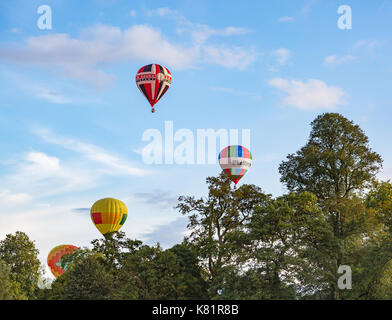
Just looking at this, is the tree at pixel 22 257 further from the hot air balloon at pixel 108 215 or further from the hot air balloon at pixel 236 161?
the hot air balloon at pixel 236 161

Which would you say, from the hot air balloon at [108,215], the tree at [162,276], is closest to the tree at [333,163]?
the tree at [162,276]

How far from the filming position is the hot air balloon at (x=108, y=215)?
8212 cm

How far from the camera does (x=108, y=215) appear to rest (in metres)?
82.1

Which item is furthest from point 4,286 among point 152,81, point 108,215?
point 108,215

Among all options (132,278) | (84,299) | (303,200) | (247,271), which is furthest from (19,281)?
(303,200)

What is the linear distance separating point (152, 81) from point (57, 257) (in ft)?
148

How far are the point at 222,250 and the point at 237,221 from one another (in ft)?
19.7

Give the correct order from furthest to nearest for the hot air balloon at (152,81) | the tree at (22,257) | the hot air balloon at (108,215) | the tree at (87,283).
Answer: the hot air balloon at (108,215)
the hot air balloon at (152,81)
the tree at (22,257)
the tree at (87,283)

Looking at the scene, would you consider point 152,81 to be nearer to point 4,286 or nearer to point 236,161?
point 236,161

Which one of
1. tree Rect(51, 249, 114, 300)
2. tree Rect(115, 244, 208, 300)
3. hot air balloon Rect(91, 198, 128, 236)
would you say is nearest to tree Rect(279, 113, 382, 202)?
tree Rect(115, 244, 208, 300)

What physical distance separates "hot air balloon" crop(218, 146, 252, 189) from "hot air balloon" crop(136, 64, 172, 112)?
12.0m

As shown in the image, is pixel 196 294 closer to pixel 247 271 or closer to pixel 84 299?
pixel 247 271
